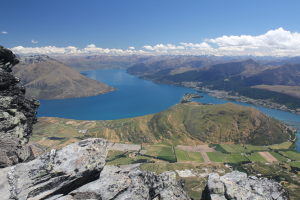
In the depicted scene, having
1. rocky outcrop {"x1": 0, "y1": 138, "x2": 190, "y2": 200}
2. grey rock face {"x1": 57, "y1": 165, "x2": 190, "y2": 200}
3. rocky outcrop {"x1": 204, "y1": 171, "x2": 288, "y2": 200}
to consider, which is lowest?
rocky outcrop {"x1": 204, "y1": 171, "x2": 288, "y2": 200}

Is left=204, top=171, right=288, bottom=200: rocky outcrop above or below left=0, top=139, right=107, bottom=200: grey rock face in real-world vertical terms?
below

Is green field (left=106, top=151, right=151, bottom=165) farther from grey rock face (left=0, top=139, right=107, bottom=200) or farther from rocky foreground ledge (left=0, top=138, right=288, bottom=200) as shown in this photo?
grey rock face (left=0, top=139, right=107, bottom=200)

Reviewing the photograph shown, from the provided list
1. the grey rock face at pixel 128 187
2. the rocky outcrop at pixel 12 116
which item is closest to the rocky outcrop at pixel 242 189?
the grey rock face at pixel 128 187

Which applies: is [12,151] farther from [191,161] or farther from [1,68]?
[191,161]

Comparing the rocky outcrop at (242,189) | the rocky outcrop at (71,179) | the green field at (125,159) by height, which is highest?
the rocky outcrop at (71,179)

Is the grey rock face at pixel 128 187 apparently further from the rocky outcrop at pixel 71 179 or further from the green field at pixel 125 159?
the green field at pixel 125 159

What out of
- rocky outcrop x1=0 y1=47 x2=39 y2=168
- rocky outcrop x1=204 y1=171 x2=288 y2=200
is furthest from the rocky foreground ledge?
rocky outcrop x1=204 y1=171 x2=288 y2=200
